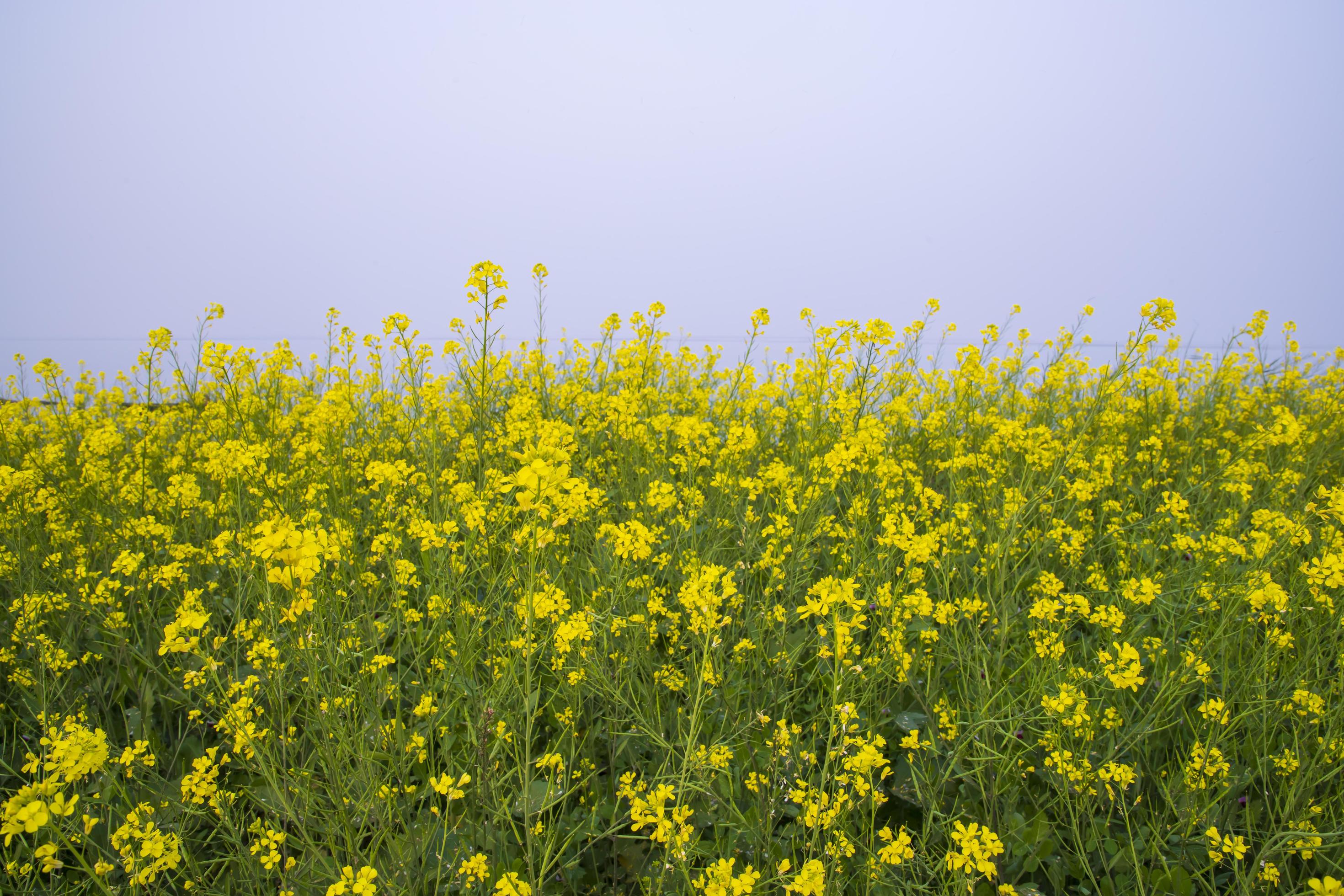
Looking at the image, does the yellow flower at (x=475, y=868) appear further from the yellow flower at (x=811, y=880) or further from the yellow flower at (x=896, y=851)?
the yellow flower at (x=896, y=851)

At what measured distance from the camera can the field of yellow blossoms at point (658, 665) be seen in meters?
1.24

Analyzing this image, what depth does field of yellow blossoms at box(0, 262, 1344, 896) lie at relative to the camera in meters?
1.24

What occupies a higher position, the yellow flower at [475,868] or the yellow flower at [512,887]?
the yellow flower at [512,887]

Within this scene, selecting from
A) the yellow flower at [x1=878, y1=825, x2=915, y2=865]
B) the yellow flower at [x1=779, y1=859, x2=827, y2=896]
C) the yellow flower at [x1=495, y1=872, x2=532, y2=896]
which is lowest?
the yellow flower at [x1=878, y1=825, x2=915, y2=865]

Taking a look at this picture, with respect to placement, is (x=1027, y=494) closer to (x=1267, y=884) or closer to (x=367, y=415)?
(x=1267, y=884)

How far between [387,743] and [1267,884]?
1940 millimetres

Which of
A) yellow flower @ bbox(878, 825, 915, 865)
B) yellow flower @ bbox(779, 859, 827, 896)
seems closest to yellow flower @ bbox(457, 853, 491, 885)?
yellow flower @ bbox(779, 859, 827, 896)

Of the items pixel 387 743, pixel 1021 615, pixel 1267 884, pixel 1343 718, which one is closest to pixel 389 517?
pixel 387 743

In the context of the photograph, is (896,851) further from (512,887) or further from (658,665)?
(658,665)

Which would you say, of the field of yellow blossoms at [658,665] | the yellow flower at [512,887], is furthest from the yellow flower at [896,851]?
the yellow flower at [512,887]

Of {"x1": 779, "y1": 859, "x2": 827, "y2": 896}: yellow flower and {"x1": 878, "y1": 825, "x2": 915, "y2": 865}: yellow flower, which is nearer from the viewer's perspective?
{"x1": 779, "y1": 859, "x2": 827, "y2": 896}: yellow flower

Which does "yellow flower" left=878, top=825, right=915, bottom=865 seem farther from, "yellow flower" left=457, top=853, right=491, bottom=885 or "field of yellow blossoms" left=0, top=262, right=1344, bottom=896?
"yellow flower" left=457, top=853, right=491, bottom=885

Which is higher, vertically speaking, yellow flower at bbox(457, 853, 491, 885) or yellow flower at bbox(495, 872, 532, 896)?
yellow flower at bbox(495, 872, 532, 896)

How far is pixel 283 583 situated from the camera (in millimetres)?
949
